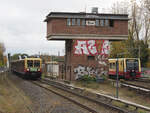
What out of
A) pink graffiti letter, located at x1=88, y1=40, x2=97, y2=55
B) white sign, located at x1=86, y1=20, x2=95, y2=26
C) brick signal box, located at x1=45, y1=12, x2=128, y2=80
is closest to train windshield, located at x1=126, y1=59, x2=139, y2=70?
brick signal box, located at x1=45, y1=12, x2=128, y2=80

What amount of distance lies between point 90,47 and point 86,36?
1261mm

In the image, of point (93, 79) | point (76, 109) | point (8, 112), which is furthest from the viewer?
point (93, 79)

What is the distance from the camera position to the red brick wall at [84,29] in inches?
1094

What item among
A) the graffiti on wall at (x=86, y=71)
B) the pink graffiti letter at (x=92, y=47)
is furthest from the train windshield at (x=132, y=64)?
the pink graffiti letter at (x=92, y=47)

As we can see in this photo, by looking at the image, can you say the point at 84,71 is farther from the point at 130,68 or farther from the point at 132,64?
the point at 132,64

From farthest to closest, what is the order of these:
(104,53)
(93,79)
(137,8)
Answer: (137,8) < (104,53) < (93,79)

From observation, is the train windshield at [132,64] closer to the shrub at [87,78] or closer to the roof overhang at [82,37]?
the roof overhang at [82,37]

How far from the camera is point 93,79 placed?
26.8m

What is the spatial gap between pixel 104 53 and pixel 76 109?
56.8 feet

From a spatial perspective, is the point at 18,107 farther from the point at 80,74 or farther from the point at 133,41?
the point at 133,41

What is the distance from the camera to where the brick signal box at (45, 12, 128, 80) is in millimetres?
27828

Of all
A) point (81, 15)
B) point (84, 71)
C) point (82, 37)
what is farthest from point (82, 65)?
point (81, 15)

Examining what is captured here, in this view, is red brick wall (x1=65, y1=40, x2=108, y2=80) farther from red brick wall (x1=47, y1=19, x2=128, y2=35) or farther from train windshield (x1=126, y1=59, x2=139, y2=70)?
train windshield (x1=126, y1=59, x2=139, y2=70)

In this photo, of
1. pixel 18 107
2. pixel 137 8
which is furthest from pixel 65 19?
pixel 137 8
